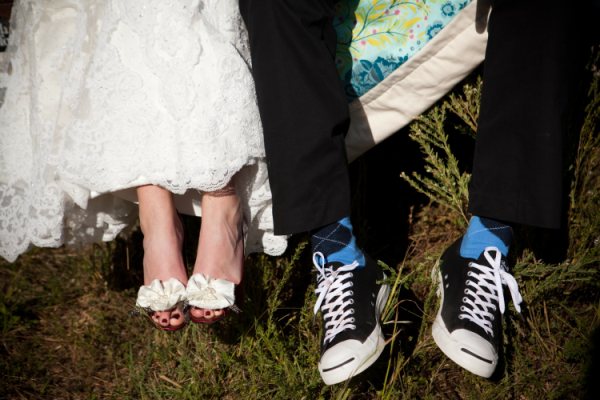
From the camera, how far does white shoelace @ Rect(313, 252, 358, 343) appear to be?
4.50ft

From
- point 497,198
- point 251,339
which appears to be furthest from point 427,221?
point 251,339

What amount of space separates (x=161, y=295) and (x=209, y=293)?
120 millimetres

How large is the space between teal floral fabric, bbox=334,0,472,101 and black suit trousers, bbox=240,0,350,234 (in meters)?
0.20

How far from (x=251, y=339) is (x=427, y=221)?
0.88m

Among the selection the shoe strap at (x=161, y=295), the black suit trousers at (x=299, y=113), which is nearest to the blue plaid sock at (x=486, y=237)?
the black suit trousers at (x=299, y=113)

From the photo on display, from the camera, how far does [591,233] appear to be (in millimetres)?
1601

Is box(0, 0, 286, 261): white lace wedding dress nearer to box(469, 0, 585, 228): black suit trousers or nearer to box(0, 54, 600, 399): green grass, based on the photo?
box(0, 54, 600, 399): green grass

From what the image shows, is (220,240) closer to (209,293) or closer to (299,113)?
(209,293)

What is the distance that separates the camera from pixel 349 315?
1374 mm

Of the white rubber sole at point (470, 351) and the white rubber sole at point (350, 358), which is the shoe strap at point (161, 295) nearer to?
the white rubber sole at point (350, 358)

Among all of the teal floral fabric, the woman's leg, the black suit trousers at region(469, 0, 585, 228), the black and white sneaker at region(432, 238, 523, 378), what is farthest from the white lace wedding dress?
the black suit trousers at region(469, 0, 585, 228)

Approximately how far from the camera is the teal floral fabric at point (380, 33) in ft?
5.02

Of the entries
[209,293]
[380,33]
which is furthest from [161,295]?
[380,33]

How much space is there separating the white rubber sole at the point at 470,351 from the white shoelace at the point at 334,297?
0.79 feet
